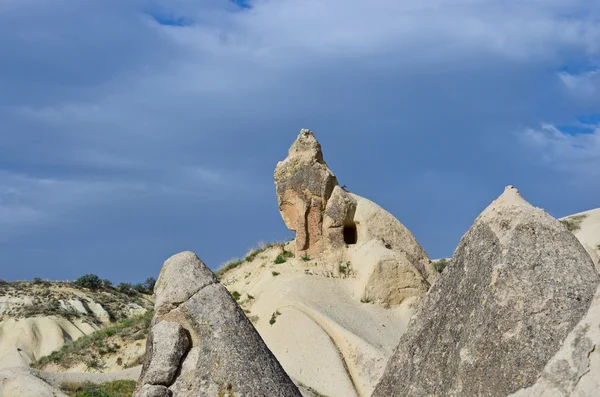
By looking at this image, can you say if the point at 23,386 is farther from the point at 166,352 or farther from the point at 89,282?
the point at 89,282

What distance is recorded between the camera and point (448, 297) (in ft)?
22.0

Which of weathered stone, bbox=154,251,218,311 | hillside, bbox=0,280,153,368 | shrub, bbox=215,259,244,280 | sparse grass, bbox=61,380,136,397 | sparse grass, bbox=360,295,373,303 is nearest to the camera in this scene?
weathered stone, bbox=154,251,218,311

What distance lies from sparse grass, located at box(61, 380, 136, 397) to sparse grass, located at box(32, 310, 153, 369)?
25.3 feet

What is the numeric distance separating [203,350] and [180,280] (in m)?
0.98

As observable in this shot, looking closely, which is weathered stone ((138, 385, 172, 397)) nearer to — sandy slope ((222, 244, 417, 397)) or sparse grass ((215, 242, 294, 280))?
sandy slope ((222, 244, 417, 397))

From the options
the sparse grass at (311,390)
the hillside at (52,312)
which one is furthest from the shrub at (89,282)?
the sparse grass at (311,390)

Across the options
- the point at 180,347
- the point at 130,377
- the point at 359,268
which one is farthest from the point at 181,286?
the point at 359,268

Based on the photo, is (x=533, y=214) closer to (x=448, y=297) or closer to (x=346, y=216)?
(x=448, y=297)

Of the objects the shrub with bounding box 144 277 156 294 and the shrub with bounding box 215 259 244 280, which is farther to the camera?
the shrub with bounding box 144 277 156 294

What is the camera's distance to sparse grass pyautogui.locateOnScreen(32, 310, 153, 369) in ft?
84.3

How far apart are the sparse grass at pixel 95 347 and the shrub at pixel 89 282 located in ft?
85.4

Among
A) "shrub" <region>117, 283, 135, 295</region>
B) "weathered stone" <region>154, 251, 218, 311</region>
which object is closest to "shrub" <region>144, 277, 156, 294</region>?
"shrub" <region>117, 283, 135, 295</region>

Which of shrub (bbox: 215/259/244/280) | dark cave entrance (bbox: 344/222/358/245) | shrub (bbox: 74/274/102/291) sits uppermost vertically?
shrub (bbox: 74/274/102/291)

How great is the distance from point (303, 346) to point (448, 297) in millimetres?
14094
